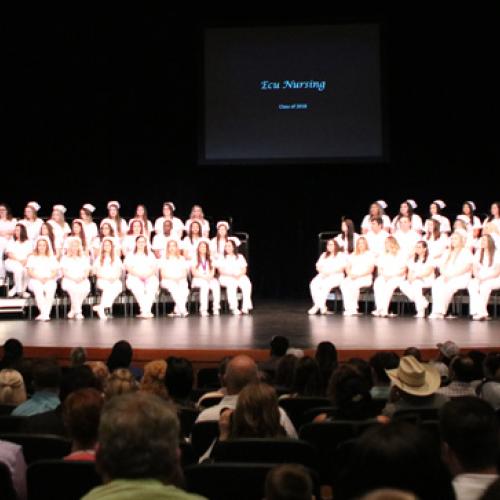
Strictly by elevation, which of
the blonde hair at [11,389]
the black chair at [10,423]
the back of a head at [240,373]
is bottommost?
the black chair at [10,423]

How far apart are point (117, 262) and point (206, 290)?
123 cm

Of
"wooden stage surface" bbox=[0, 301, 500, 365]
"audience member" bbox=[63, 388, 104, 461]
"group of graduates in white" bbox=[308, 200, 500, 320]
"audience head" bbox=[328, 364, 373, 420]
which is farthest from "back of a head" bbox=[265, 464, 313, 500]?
"group of graduates in white" bbox=[308, 200, 500, 320]

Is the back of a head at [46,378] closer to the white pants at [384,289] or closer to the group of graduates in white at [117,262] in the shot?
the group of graduates in white at [117,262]

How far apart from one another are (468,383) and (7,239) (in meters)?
9.08

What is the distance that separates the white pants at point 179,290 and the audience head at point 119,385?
797cm

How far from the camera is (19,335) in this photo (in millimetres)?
9539

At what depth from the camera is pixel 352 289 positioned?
12195 mm

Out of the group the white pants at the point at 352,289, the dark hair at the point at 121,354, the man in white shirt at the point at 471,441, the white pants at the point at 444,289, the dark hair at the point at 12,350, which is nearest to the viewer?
the man in white shirt at the point at 471,441

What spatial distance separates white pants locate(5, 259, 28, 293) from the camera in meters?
12.2

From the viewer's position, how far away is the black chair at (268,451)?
10.4ft

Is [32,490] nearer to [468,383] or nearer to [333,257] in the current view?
[468,383]

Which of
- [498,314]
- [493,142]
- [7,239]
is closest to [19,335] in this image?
[7,239]

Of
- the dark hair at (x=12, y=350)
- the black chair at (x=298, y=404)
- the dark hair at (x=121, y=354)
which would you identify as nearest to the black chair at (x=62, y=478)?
the black chair at (x=298, y=404)

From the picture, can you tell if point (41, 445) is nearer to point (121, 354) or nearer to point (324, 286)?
point (121, 354)
